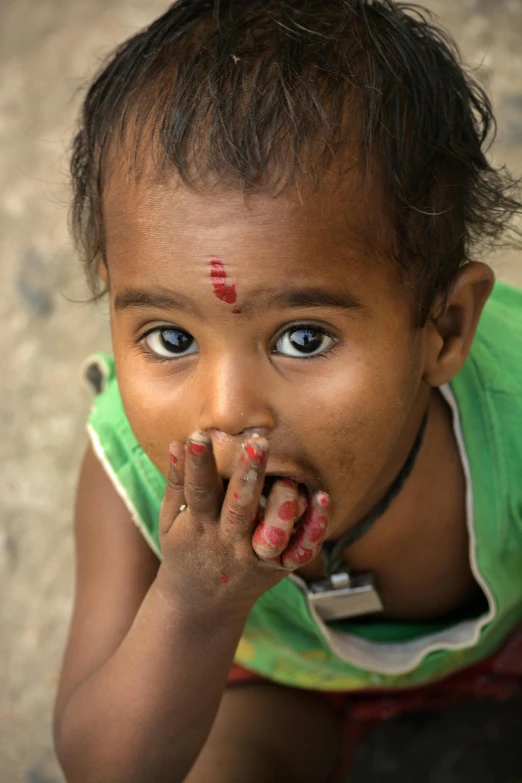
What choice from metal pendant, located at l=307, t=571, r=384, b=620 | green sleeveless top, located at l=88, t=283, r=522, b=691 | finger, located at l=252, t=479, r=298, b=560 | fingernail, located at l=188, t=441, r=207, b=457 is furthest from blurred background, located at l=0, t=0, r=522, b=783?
fingernail, located at l=188, t=441, r=207, b=457

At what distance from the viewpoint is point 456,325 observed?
3.64 ft

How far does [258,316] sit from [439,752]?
104 cm

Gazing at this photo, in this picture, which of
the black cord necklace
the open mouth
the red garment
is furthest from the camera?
the red garment

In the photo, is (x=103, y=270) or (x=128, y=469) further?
(x=128, y=469)

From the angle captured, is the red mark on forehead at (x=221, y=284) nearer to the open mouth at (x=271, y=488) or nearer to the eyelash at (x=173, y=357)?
the eyelash at (x=173, y=357)

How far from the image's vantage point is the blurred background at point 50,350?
165 centimetres

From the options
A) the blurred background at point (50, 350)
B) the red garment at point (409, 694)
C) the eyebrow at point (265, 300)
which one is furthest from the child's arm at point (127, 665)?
the blurred background at point (50, 350)

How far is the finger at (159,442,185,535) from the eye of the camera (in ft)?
2.99

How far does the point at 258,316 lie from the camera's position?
0.91 metres

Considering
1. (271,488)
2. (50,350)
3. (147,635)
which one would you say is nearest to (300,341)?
(271,488)

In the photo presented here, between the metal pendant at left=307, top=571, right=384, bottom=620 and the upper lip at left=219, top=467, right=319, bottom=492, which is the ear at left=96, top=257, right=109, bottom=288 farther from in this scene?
the metal pendant at left=307, top=571, right=384, bottom=620

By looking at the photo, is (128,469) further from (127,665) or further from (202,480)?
(202,480)

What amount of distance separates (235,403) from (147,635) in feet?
1.12

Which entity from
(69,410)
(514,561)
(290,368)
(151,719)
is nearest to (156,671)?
(151,719)
